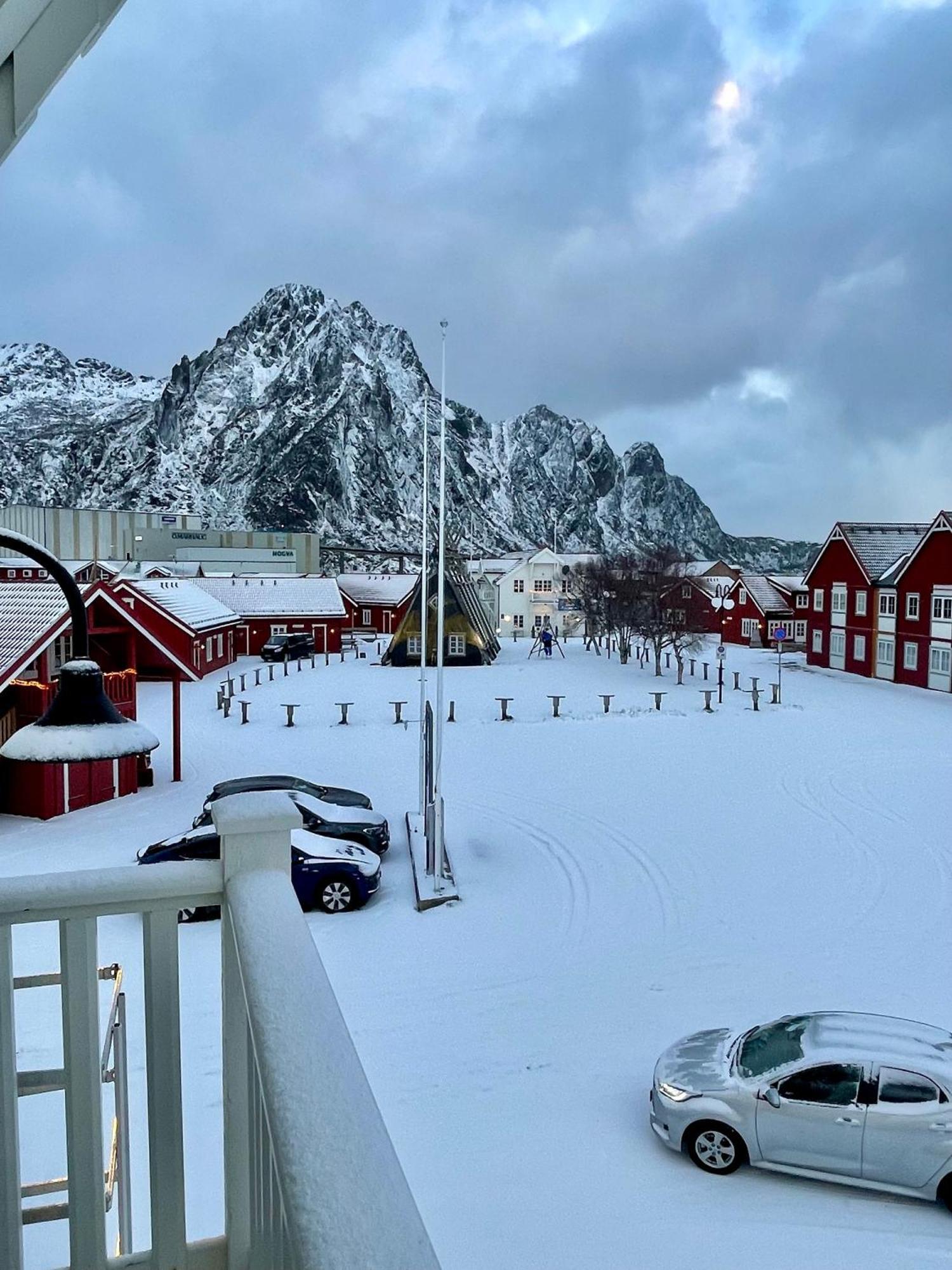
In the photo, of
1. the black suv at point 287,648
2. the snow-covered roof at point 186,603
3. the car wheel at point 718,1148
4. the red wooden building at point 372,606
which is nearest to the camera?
the car wheel at point 718,1148

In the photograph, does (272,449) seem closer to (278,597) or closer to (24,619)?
(278,597)

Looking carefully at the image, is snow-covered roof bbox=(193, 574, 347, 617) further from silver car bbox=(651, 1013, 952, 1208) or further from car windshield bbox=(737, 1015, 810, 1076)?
silver car bbox=(651, 1013, 952, 1208)

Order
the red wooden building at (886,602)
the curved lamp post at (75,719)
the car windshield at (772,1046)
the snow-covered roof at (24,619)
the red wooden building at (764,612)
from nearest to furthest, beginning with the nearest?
the curved lamp post at (75,719)
the car windshield at (772,1046)
the snow-covered roof at (24,619)
the red wooden building at (886,602)
the red wooden building at (764,612)

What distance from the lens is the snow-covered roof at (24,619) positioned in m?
14.7

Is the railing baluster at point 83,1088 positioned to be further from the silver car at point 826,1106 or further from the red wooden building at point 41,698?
the red wooden building at point 41,698

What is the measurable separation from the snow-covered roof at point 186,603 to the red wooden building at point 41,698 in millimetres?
10355

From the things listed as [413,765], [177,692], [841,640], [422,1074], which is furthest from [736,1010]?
[841,640]

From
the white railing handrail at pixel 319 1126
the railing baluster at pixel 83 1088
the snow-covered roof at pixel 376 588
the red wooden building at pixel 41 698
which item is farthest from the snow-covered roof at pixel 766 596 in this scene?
the white railing handrail at pixel 319 1126

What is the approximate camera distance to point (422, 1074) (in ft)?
24.6

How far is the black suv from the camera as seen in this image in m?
40.1

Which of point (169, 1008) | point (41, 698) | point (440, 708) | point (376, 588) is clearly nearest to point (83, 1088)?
point (169, 1008)

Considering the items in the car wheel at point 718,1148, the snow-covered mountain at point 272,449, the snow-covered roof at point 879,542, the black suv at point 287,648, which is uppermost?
the snow-covered mountain at point 272,449

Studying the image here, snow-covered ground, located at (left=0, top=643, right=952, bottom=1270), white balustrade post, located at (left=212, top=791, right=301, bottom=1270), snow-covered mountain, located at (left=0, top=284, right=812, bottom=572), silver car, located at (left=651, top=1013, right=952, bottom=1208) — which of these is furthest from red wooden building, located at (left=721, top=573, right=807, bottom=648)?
snow-covered mountain, located at (left=0, top=284, right=812, bottom=572)

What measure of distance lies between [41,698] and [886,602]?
3239cm
